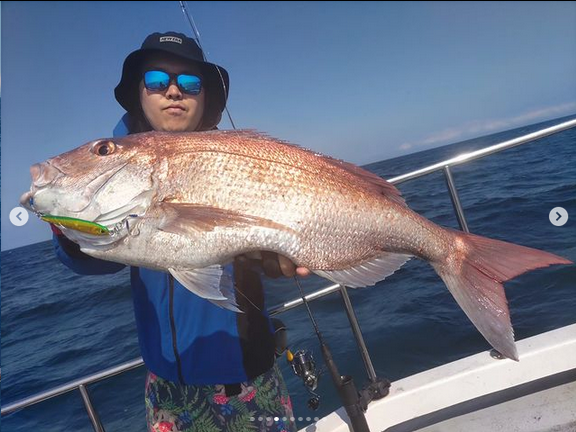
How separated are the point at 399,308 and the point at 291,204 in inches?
228

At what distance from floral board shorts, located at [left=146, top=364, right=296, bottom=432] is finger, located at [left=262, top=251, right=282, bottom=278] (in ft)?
2.14

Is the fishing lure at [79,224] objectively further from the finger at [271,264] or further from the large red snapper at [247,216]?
the finger at [271,264]

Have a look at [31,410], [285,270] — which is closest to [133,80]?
[285,270]

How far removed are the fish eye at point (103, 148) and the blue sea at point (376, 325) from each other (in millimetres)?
4084

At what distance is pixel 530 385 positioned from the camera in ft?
9.33

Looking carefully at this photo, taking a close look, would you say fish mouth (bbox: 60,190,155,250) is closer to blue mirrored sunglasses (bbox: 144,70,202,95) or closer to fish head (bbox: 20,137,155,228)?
fish head (bbox: 20,137,155,228)

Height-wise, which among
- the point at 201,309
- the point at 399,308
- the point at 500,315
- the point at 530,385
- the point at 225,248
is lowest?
the point at 399,308

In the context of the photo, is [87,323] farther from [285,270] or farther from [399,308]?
[285,270]

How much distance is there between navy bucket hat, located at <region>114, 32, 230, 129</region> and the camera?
244cm

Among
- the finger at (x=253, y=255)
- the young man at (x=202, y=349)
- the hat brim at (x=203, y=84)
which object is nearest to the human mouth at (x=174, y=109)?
the young man at (x=202, y=349)

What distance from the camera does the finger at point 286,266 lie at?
1824mm

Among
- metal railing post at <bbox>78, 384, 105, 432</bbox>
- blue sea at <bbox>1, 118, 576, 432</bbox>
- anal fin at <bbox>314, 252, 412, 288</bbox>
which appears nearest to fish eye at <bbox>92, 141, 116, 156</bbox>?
anal fin at <bbox>314, 252, 412, 288</bbox>

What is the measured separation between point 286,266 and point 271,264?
8cm

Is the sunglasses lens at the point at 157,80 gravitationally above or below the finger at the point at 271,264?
above
